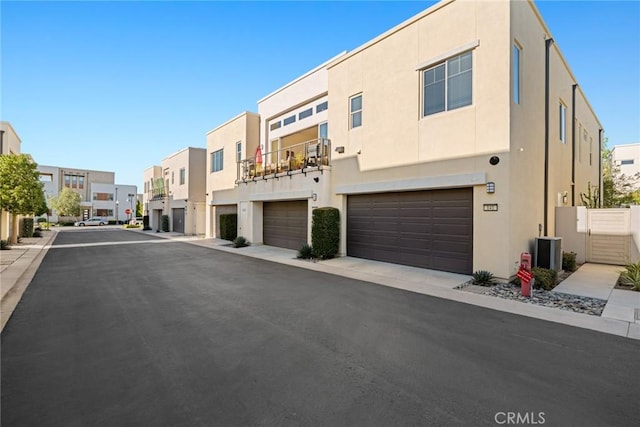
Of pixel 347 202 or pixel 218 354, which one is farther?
pixel 347 202

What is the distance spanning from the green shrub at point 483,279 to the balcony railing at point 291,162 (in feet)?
24.2

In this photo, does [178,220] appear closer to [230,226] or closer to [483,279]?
[230,226]

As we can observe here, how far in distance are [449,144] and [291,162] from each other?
7.92 m

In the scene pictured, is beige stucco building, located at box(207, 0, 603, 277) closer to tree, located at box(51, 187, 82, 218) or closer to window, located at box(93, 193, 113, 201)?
tree, located at box(51, 187, 82, 218)

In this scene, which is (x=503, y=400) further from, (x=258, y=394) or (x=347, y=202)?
(x=347, y=202)

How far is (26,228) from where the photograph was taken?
22.9 metres

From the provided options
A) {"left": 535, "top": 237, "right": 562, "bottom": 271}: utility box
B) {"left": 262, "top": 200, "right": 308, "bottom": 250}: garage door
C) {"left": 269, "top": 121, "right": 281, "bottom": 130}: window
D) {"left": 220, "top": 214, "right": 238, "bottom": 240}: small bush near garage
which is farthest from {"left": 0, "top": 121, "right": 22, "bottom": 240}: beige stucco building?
{"left": 535, "top": 237, "right": 562, "bottom": 271}: utility box

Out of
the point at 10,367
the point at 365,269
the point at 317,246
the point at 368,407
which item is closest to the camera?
the point at 368,407

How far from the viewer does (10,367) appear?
353 cm

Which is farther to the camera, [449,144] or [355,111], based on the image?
[355,111]

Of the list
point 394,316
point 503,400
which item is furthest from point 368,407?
point 394,316

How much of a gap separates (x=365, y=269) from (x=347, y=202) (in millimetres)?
3516
